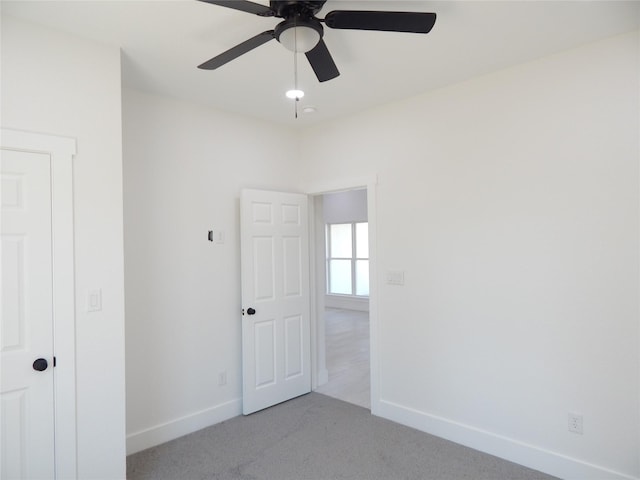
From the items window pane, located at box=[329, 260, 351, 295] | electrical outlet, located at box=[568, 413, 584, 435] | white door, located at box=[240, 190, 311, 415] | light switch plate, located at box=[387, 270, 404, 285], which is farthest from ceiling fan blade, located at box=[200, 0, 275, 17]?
window pane, located at box=[329, 260, 351, 295]

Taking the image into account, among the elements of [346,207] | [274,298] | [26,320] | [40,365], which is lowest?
[40,365]

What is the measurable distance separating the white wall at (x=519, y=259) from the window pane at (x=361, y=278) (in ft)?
17.9

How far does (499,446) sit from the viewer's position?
2.84 m

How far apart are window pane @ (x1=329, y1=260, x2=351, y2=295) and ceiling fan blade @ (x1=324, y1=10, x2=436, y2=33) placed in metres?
7.65

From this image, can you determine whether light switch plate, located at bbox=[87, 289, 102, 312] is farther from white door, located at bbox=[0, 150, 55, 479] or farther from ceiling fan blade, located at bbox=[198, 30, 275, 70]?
ceiling fan blade, located at bbox=[198, 30, 275, 70]

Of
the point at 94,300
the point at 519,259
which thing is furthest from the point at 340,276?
the point at 94,300

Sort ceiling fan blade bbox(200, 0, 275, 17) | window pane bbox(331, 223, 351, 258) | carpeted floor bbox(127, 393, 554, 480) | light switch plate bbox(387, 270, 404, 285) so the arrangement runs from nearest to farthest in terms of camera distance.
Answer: ceiling fan blade bbox(200, 0, 275, 17) → carpeted floor bbox(127, 393, 554, 480) → light switch plate bbox(387, 270, 404, 285) → window pane bbox(331, 223, 351, 258)

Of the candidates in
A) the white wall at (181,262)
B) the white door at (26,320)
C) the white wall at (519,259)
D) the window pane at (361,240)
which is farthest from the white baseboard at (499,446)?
the window pane at (361,240)

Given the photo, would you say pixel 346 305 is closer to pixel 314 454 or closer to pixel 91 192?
pixel 314 454

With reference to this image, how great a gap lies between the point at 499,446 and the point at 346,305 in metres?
6.42

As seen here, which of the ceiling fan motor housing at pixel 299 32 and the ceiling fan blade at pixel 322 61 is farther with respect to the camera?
the ceiling fan blade at pixel 322 61

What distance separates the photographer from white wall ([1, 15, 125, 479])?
86.0 inches

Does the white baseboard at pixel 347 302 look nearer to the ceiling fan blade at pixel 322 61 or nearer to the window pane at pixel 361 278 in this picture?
the window pane at pixel 361 278

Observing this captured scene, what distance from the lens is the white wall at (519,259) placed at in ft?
7.87
